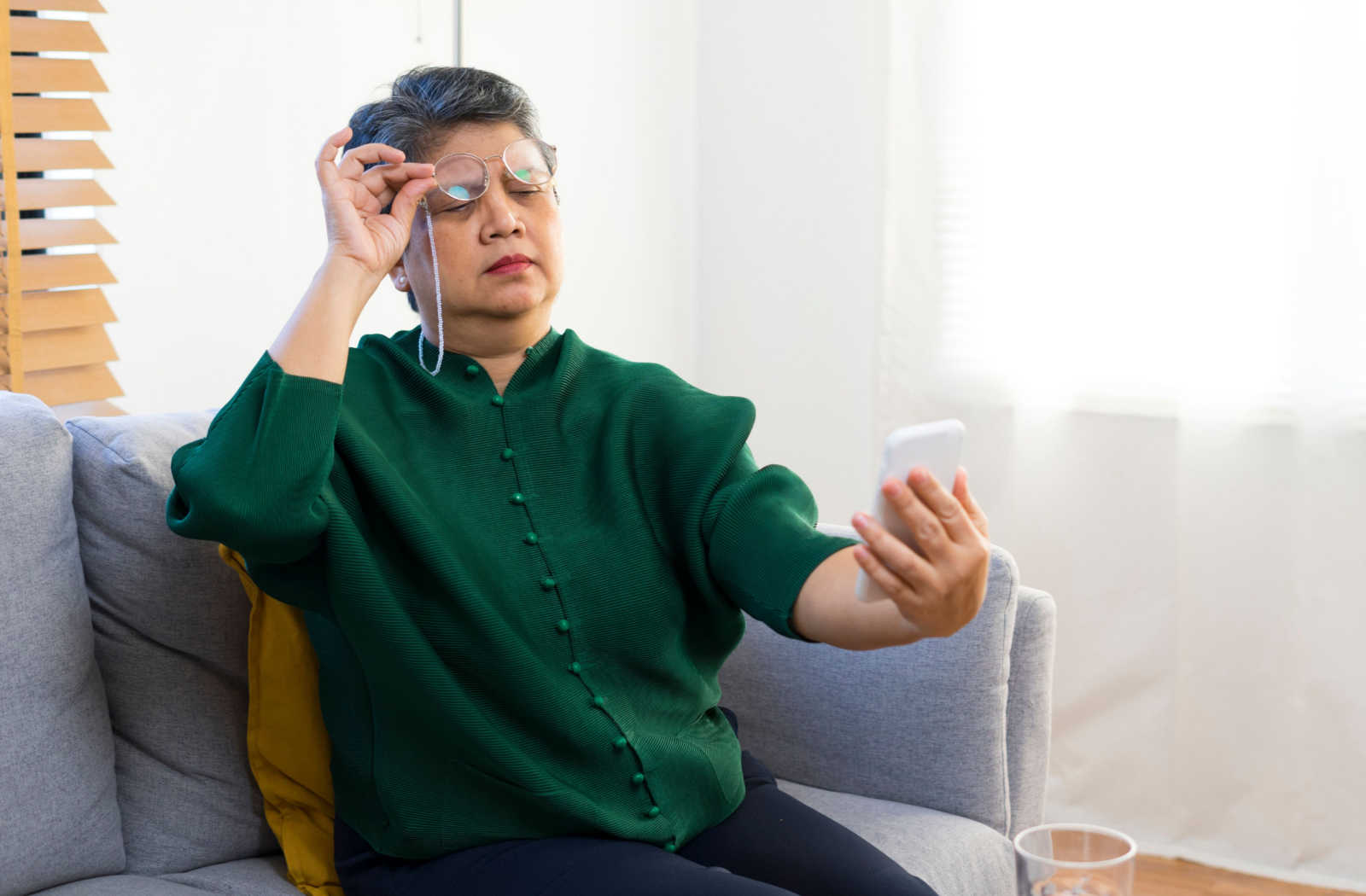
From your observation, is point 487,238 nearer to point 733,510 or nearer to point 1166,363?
point 733,510

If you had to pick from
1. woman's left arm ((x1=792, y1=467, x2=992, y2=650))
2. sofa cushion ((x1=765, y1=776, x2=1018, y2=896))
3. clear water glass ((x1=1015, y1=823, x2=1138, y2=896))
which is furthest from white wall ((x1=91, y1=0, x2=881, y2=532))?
clear water glass ((x1=1015, y1=823, x2=1138, y2=896))

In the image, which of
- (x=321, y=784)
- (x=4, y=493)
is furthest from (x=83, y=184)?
(x=321, y=784)

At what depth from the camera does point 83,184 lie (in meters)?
1.90

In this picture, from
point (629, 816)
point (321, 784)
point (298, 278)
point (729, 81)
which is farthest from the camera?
point (729, 81)

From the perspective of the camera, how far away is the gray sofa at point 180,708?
1.40m

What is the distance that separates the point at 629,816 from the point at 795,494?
0.36 meters

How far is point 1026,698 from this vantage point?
1720 millimetres

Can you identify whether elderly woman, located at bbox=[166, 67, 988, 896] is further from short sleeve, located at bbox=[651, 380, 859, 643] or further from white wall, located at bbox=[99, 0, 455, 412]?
white wall, located at bbox=[99, 0, 455, 412]

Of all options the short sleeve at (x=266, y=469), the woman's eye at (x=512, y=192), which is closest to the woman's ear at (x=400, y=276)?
the woman's eye at (x=512, y=192)

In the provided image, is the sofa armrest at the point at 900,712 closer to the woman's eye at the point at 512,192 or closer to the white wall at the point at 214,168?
the woman's eye at the point at 512,192

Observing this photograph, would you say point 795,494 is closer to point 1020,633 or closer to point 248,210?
point 1020,633

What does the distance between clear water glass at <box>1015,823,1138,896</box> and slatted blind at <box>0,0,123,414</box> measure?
1.55 meters

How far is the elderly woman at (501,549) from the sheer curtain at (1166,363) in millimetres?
1483

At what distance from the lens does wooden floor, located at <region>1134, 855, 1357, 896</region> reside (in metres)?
2.52
